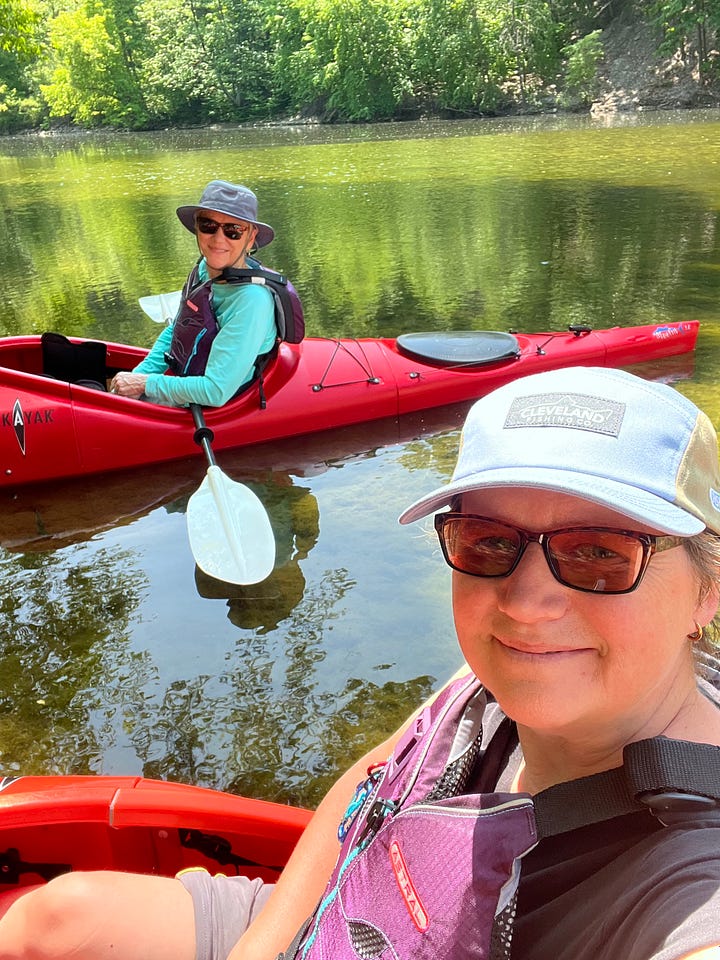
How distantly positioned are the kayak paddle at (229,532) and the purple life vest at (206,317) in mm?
590

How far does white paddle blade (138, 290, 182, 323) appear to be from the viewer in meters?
5.00

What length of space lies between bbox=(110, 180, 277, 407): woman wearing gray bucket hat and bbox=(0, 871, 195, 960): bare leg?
8.79 ft

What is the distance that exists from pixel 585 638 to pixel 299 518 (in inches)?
114

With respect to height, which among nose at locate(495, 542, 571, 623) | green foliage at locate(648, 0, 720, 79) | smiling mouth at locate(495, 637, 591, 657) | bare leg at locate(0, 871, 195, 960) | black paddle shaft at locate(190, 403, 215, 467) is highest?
green foliage at locate(648, 0, 720, 79)

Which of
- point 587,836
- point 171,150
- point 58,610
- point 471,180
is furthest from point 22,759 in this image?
point 171,150

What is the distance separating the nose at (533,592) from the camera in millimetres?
888

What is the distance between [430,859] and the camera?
90cm

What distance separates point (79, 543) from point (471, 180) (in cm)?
1157

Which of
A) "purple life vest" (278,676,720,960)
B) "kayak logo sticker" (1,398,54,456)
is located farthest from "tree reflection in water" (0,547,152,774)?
"purple life vest" (278,676,720,960)

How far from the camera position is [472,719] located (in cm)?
107

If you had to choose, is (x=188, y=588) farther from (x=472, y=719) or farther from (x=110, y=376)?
(x=472, y=719)

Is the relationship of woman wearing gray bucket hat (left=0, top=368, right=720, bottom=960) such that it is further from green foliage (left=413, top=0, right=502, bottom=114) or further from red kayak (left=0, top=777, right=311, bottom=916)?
Answer: green foliage (left=413, top=0, right=502, bottom=114)

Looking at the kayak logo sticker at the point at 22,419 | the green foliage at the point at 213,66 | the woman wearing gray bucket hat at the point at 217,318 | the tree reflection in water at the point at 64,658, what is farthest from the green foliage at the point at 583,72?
the tree reflection in water at the point at 64,658

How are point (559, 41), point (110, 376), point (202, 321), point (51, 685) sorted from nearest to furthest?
point (51, 685) < point (202, 321) < point (110, 376) < point (559, 41)
